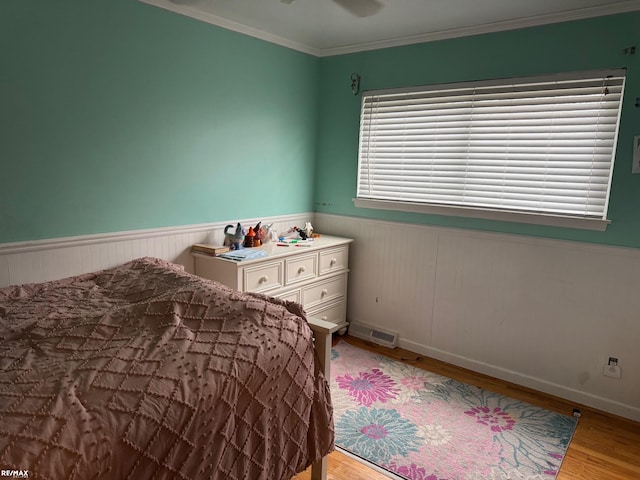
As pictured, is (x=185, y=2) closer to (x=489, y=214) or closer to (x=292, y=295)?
(x=292, y=295)

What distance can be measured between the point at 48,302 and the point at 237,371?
100cm

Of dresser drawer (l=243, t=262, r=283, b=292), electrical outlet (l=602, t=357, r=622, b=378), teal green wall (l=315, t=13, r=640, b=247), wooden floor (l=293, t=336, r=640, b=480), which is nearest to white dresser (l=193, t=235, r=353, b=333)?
dresser drawer (l=243, t=262, r=283, b=292)

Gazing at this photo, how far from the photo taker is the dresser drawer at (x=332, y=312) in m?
3.46

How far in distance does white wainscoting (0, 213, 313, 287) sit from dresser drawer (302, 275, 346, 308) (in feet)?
2.55

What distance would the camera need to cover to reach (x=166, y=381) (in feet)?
4.46

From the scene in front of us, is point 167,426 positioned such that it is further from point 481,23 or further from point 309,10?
point 481,23

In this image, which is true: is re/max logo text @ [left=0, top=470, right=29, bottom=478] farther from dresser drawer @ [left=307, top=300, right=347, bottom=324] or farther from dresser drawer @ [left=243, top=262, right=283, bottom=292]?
dresser drawer @ [left=307, top=300, right=347, bottom=324]

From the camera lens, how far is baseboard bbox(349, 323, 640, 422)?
8.78 feet

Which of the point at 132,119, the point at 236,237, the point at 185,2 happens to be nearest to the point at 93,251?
the point at 132,119

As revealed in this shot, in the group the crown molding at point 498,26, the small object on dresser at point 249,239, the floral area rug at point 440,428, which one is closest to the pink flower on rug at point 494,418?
the floral area rug at point 440,428

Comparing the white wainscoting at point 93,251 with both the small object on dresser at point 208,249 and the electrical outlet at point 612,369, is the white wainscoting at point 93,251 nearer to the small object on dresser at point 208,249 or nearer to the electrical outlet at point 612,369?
the small object on dresser at point 208,249

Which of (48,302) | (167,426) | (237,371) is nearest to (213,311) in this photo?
(237,371)

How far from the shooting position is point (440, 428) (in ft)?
8.16

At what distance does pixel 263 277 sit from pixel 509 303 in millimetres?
1700
